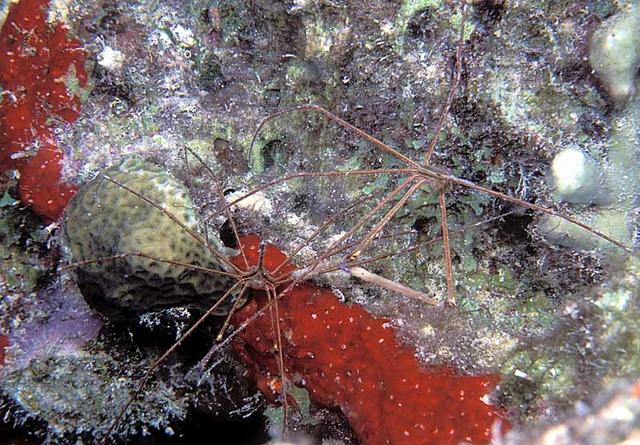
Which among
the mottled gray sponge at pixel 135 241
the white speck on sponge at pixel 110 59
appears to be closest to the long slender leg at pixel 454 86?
the mottled gray sponge at pixel 135 241

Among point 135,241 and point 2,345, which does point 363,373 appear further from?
point 2,345

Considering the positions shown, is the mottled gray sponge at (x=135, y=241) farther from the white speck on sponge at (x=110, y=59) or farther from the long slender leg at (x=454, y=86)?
the long slender leg at (x=454, y=86)

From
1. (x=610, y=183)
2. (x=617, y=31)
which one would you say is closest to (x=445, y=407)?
(x=610, y=183)

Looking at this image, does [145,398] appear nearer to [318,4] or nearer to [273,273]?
[273,273]

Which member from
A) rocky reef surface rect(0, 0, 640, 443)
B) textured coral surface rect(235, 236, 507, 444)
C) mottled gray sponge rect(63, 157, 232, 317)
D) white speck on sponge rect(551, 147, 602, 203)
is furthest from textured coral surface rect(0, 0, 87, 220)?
white speck on sponge rect(551, 147, 602, 203)

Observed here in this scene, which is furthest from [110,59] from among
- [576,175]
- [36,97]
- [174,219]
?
[576,175]

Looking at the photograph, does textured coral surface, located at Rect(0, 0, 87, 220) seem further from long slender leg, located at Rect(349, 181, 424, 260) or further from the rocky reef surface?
long slender leg, located at Rect(349, 181, 424, 260)
